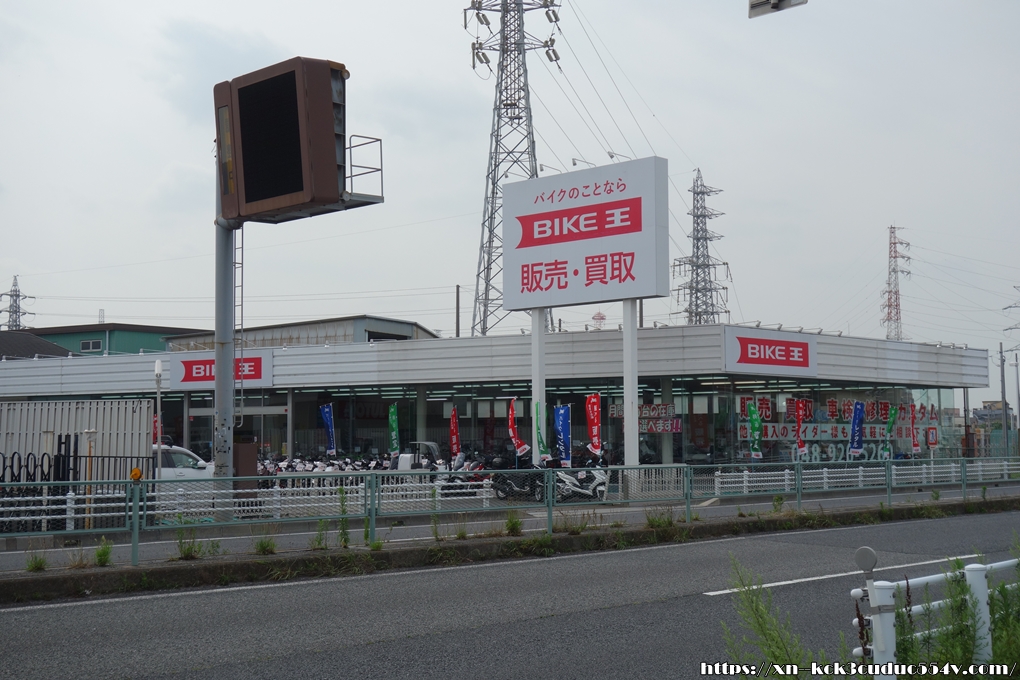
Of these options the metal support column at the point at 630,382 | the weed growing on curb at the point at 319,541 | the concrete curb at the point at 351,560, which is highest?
the metal support column at the point at 630,382

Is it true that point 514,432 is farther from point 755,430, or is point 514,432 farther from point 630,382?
point 755,430

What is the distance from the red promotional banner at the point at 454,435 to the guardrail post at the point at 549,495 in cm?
1945

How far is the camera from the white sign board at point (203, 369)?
123 ft

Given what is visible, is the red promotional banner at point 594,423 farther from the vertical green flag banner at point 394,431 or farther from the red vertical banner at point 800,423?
the vertical green flag banner at point 394,431

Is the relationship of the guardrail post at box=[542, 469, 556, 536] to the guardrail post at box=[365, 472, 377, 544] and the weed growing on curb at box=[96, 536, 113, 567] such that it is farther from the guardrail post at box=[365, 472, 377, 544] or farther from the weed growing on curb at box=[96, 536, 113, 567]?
the weed growing on curb at box=[96, 536, 113, 567]

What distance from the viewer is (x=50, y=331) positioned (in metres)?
60.3

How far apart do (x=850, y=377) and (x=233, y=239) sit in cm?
2407

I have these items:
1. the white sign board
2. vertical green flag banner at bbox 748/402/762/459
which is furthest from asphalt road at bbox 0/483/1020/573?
the white sign board

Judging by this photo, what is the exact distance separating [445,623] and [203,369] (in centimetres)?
3187

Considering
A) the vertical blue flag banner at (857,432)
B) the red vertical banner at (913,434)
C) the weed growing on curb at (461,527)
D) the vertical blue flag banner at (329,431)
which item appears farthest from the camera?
the red vertical banner at (913,434)

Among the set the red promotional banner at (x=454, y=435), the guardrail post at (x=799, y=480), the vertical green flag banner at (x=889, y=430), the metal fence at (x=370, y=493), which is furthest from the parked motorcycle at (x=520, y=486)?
the vertical green flag banner at (x=889, y=430)

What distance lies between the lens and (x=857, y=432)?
115 feet

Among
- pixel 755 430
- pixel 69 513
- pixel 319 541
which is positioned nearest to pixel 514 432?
pixel 755 430

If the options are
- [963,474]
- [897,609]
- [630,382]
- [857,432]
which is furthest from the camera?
[857,432]
